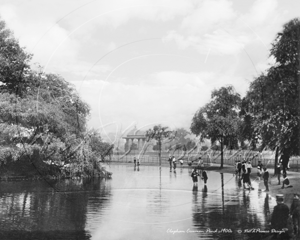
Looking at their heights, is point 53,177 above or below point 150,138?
below

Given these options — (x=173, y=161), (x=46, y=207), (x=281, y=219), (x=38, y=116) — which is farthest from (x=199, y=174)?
(x=38, y=116)

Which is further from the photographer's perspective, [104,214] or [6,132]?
[6,132]

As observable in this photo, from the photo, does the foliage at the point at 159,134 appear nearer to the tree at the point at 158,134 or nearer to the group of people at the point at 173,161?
the tree at the point at 158,134

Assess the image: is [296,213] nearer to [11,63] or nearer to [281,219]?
[281,219]

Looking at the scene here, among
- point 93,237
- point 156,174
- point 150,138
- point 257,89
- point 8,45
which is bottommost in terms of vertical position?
point 93,237

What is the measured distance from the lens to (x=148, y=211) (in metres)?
15.0

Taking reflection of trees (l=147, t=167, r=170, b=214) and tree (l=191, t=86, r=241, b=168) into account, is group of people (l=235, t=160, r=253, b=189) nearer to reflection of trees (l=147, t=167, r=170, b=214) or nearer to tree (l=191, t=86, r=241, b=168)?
reflection of trees (l=147, t=167, r=170, b=214)

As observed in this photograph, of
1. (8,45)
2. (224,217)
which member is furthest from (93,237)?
(8,45)

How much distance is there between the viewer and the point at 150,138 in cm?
1187

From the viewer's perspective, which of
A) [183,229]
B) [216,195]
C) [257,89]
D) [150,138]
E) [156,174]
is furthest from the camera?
[156,174]

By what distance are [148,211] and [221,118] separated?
16.8 feet

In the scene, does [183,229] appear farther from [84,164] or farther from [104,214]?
[84,164]

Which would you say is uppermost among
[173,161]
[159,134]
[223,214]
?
[159,134]

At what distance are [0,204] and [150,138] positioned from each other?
10.9m
